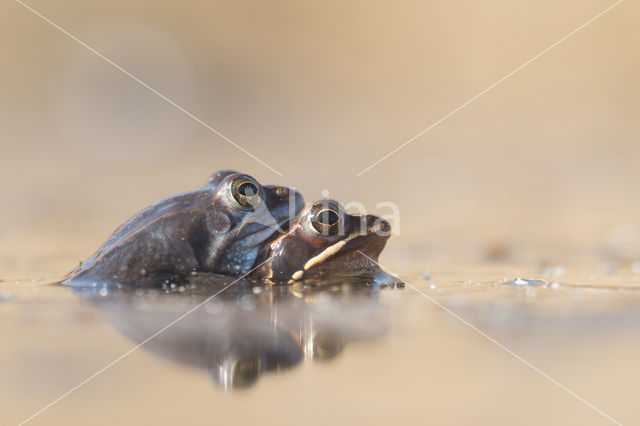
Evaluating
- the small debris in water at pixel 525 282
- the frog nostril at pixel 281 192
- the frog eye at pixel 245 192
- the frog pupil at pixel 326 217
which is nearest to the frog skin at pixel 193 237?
the frog eye at pixel 245 192

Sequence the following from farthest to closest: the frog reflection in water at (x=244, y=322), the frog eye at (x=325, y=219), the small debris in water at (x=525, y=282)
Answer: the small debris in water at (x=525, y=282) < the frog eye at (x=325, y=219) < the frog reflection in water at (x=244, y=322)

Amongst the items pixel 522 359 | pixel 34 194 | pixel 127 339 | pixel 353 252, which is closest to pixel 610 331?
pixel 522 359

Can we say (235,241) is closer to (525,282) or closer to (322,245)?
(322,245)

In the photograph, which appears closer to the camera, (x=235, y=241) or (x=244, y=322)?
(x=244, y=322)

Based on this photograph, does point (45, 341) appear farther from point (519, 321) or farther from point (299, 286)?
point (519, 321)

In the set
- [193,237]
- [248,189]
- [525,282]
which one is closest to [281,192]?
[248,189]

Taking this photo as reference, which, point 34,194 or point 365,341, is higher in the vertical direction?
point 34,194

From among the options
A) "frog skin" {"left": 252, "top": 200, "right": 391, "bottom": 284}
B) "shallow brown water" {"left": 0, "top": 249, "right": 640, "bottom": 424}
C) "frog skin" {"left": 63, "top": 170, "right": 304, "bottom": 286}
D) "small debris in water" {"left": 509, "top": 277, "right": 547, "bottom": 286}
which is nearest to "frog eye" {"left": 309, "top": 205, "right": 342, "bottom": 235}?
"frog skin" {"left": 252, "top": 200, "right": 391, "bottom": 284}

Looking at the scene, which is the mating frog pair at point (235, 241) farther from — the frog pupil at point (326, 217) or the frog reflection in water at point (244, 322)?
the frog reflection in water at point (244, 322)
